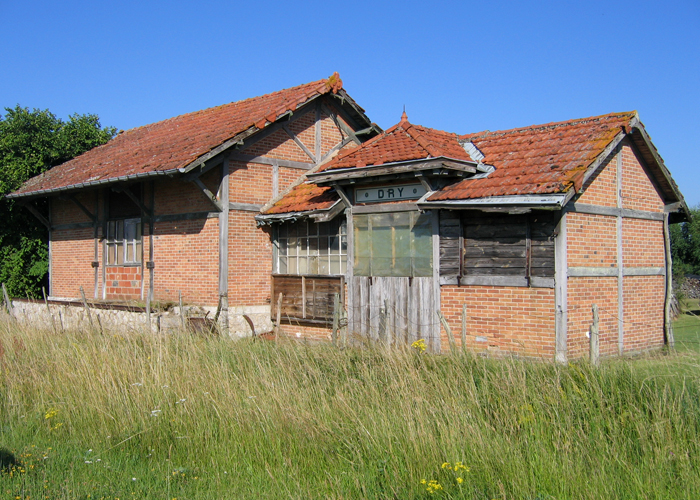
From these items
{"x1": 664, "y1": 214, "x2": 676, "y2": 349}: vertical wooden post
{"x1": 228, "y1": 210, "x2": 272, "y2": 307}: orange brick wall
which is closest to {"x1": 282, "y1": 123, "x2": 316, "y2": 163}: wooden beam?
{"x1": 228, "y1": 210, "x2": 272, "y2": 307}: orange brick wall

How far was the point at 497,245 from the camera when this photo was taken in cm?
1098

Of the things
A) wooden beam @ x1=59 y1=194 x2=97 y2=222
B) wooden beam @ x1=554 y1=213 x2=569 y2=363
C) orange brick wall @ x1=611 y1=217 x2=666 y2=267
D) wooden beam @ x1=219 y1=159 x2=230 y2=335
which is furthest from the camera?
wooden beam @ x1=59 y1=194 x2=97 y2=222

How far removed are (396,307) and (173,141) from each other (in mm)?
7513

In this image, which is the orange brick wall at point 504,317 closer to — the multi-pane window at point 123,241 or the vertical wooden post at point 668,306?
the vertical wooden post at point 668,306

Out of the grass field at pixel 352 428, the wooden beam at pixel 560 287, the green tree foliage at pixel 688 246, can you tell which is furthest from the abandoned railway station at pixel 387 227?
the green tree foliage at pixel 688 246

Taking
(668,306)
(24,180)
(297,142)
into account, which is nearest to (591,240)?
(668,306)

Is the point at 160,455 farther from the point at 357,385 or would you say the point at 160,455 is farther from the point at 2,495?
the point at 357,385

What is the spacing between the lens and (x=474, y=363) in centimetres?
702

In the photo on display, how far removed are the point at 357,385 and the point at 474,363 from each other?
1.31m

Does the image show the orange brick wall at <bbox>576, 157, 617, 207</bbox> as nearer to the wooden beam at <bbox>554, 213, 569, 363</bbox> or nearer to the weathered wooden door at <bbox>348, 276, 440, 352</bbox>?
the wooden beam at <bbox>554, 213, 569, 363</bbox>

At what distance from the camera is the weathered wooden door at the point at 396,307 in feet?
38.9

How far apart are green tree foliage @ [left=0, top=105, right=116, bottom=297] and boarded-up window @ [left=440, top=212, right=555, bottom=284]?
539 inches

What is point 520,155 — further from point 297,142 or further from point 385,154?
point 297,142

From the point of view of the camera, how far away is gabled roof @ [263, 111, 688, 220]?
10.4m
